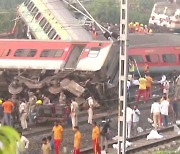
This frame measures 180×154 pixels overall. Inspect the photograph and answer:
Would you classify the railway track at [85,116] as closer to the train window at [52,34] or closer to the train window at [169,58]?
the train window at [169,58]

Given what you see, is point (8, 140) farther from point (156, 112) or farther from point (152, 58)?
point (152, 58)

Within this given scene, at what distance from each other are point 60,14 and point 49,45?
15.2 feet

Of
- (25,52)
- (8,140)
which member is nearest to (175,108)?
(25,52)

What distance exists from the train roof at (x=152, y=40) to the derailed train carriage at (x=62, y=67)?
6104 millimetres

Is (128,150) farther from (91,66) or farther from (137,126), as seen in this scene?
(91,66)

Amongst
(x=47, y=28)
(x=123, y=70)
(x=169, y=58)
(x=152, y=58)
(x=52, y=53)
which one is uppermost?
(x=47, y=28)

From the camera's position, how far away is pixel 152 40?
1156 inches

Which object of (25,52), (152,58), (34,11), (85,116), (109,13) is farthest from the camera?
(109,13)

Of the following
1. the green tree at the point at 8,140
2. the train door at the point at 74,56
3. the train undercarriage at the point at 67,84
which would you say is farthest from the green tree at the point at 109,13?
the green tree at the point at 8,140

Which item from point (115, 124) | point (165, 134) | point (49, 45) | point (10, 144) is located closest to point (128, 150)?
point (165, 134)

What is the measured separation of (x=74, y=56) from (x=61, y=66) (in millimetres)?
713

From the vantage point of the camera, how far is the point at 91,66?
68.3 feet

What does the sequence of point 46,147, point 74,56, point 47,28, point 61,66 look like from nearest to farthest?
point 46,147, point 61,66, point 74,56, point 47,28

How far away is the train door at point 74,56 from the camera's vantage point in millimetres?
21578
